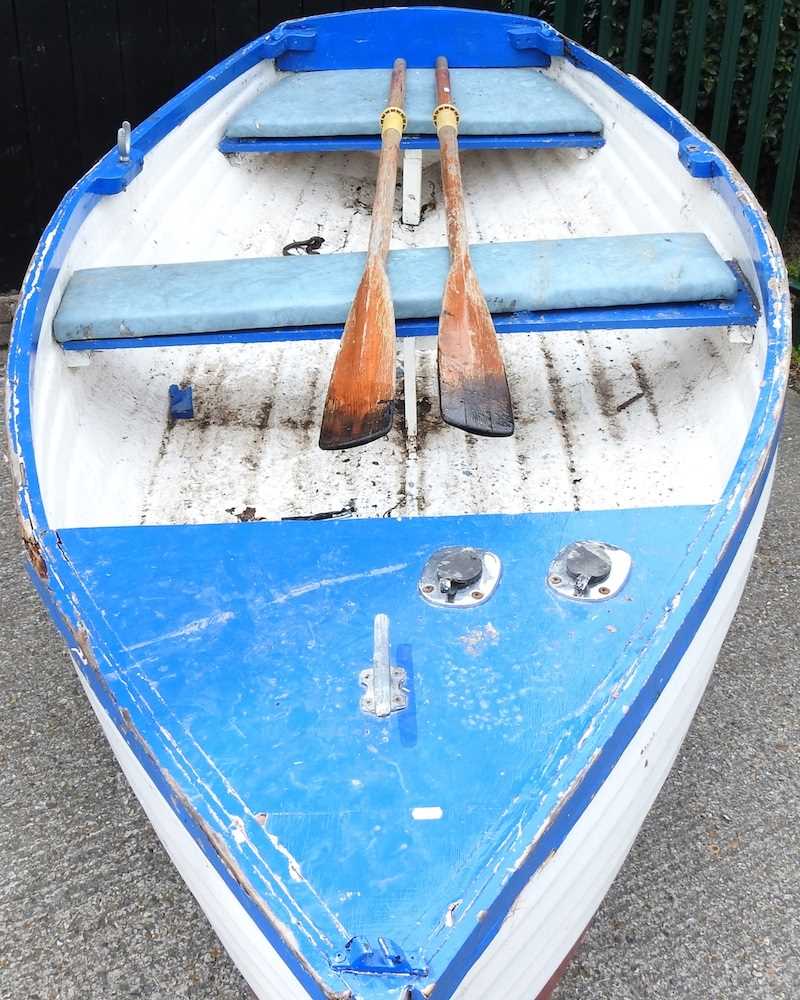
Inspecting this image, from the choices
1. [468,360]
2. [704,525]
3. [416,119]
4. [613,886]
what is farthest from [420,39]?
[613,886]

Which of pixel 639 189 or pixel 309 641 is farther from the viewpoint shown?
pixel 639 189

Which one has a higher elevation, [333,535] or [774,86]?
[774,86]

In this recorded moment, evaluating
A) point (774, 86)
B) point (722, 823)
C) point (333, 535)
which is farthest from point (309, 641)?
point (774, 86)

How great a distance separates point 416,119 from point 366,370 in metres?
1.48

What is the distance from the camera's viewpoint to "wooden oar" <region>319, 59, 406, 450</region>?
70.4 inches

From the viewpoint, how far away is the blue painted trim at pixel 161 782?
43.1 inches

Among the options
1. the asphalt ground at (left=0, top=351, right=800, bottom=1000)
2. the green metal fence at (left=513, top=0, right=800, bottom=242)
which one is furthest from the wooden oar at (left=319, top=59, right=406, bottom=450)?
the green metal fence at (left=513, top=0, right=800, bottom=242)

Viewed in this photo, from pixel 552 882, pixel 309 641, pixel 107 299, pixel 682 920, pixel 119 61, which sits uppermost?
pixel 119 61

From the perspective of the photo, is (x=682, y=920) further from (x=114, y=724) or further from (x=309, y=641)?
(x=114, y=724)

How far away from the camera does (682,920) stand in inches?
69.1

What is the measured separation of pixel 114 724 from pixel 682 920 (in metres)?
1.07

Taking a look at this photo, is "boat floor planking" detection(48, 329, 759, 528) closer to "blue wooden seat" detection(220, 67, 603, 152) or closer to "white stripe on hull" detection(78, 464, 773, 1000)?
"white stripe on hull" detection(78, 464, 773, 1000)

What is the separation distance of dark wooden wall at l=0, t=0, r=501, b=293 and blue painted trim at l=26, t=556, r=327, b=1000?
3086 millimetres

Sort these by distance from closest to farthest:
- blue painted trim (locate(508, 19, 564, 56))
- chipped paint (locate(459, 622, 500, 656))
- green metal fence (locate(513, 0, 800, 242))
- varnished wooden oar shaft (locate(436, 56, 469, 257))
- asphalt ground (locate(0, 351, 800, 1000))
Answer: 1. chipped paint (locate(459, 622, 500, 656))
2. asphalt ground (locate(0, 351, 800, 1000))
3. varnished wooden oar shaft (locate(436, 56, 469, 257))
4. blue painted trim (locate(508, 19, 564, 56))
5. green metal fence (locate(513, 0, 800, 242))
